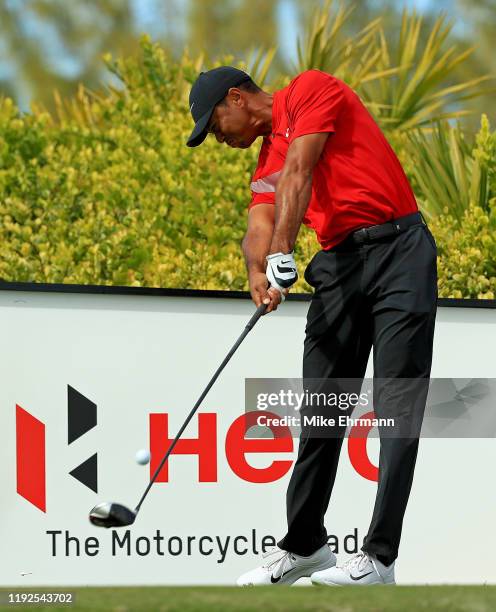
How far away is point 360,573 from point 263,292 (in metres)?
1.18

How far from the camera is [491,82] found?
87.1 feet

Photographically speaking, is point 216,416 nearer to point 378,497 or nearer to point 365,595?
point 378,497

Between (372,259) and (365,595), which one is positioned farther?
(372,259)

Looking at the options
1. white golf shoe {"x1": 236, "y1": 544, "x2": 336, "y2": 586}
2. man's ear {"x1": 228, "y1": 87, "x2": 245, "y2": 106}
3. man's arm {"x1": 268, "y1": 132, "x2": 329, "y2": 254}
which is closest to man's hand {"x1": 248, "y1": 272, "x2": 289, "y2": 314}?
man's arm {"x1": 268, "y1": 132, "x2": 329, "y2": 254}

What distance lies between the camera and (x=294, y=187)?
15.1ft

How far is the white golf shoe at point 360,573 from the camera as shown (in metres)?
4.66

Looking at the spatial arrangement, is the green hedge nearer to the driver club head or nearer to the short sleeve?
the short sleeve

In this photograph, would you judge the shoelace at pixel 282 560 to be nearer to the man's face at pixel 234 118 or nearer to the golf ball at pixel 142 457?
the golf ball at pixel 142 457

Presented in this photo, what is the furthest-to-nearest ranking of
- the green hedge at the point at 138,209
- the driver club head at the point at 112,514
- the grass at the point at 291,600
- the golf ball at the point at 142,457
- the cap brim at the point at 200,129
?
1. the green hedge at the point at 138,209
2. the cap brim at the point at 200,129
3. the golf ball at the point at 142,457
4. the driver club head at the point at 112,514
5. the grass at the point at 291,600

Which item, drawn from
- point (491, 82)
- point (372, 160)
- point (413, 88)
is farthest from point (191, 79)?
point (491, 82)

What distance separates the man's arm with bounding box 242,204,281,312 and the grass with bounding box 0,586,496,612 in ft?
3.76

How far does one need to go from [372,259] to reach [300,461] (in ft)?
3.11

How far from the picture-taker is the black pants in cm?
470

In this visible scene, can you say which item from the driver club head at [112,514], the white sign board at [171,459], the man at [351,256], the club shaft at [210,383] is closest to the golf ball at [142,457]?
the club shaft at [210,383]
